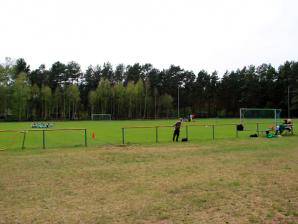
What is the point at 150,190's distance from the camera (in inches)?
346

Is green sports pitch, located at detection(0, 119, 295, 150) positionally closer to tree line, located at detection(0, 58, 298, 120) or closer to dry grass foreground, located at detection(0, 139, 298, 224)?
dry grass foreground, located at detection(0, 139, 298, 224)

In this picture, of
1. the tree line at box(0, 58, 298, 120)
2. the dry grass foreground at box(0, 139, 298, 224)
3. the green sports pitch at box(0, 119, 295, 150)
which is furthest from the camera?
the tree line at box(0, 58, 298, 120)

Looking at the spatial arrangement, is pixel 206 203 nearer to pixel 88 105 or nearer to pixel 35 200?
pixel 35 200

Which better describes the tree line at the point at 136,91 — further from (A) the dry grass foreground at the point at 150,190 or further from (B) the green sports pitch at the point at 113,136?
(A) the dry grass foreground at the point at 150,190

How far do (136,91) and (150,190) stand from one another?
322 feet

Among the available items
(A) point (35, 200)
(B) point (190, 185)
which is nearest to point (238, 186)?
(B) point (190, 185)

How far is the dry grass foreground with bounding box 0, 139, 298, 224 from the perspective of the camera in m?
6.58

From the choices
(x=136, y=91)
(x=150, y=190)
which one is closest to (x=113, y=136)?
(x=150, y=190)

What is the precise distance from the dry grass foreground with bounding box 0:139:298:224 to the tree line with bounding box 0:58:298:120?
285 feet

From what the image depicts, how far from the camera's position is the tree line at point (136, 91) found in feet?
317

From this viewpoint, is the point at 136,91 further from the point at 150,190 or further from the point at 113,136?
the point at 150,190

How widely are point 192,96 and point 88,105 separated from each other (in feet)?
119

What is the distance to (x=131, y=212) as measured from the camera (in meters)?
6.84

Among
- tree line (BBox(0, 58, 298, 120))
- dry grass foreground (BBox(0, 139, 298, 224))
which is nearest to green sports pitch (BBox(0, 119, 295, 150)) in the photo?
dry grass foreground (BBox(0, 139, 298, 224))
